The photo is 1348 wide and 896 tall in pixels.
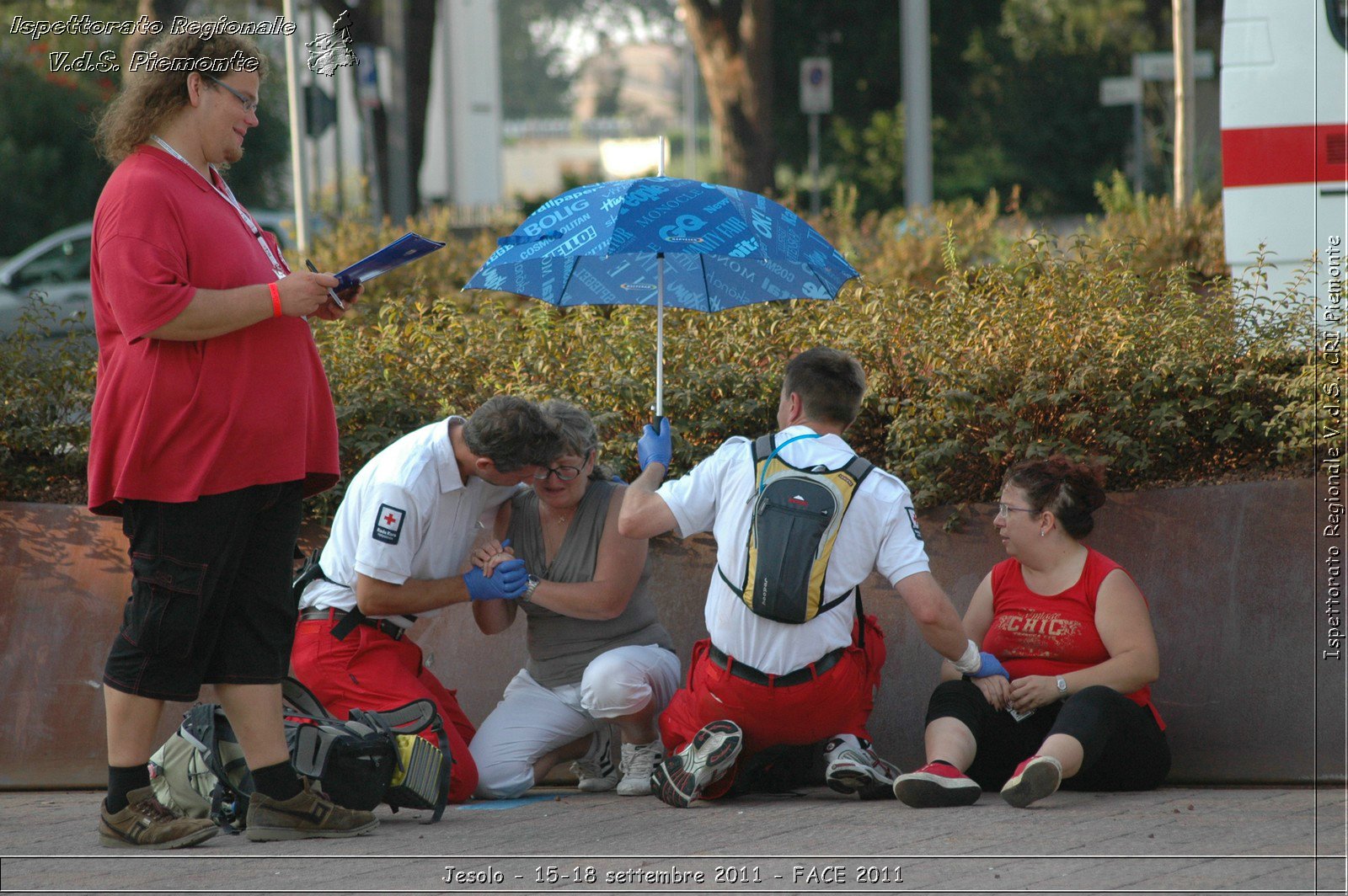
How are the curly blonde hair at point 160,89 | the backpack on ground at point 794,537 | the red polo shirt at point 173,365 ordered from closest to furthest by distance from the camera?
the red polo shirt at point 173,365
the curly blonde hair at point 160,89
the backpack on ground at point 794,537

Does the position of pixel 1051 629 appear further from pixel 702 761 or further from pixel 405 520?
pixel 405 520

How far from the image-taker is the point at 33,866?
3.87 m

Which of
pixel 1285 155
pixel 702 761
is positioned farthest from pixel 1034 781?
pixel 1285 155

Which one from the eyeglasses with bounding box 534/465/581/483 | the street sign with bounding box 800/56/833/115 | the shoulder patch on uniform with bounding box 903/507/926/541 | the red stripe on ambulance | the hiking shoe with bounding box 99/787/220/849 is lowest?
the hiking shoe with bounding box 99/787/220/849

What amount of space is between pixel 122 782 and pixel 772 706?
1786 millimetres

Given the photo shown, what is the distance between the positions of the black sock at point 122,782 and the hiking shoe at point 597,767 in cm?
152

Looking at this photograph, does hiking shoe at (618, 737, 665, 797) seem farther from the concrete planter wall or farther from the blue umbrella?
the blue umbrella

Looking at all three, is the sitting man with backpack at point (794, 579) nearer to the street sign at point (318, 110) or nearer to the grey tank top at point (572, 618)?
the grey tank top at point (572, 618)

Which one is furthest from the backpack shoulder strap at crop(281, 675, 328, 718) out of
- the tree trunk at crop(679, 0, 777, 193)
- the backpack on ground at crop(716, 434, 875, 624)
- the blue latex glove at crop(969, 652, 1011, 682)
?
the tree trunk at crop(679, 0, 777, 193)

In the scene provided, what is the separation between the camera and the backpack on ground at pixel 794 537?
4.25 metres

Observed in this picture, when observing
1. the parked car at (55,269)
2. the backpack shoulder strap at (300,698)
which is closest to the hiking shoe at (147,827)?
the backpack shoulder strap at (300,698)

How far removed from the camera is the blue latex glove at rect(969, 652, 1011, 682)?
4.46 metres

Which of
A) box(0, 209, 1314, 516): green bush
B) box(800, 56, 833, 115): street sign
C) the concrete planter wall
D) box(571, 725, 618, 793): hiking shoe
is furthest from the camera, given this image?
box(800, 56, 833, 115): street sign

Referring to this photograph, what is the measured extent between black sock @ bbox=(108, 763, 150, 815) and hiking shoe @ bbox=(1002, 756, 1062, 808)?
2331mm
